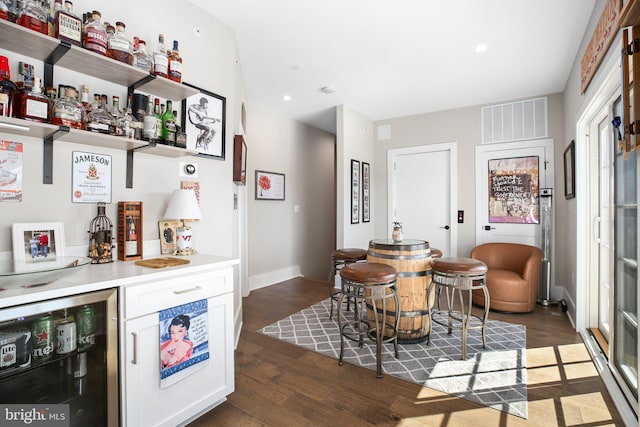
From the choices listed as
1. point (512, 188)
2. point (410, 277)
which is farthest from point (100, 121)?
point (512, 188)

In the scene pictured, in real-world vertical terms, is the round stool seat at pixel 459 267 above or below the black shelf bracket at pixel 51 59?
below

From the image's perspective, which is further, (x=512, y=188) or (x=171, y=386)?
(x=512, y=188)

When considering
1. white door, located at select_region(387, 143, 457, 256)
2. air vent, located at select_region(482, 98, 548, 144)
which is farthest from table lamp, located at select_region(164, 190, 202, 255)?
air vent, located at select_region(482, 98, 548, 144)

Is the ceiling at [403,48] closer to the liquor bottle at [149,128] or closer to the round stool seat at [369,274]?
the liquor bottle at [149,128]

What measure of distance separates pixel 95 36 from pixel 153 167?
2.47 feet

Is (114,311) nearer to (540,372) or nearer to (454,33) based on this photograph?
(540,372)

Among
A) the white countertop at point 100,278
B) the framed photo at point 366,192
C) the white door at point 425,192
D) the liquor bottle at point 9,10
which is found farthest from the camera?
the framed photo at point 366,192

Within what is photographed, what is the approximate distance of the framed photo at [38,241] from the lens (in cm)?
142

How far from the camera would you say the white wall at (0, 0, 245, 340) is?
59.6 inches

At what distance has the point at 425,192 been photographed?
4902mm

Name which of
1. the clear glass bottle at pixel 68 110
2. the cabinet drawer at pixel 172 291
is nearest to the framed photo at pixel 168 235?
the cabinet drawer at pixel 172 291

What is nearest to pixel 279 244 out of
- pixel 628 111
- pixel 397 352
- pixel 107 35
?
pixel 397 352

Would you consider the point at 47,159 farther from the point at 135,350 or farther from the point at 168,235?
the point at 135,350

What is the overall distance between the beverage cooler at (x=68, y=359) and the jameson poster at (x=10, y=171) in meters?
0.66
